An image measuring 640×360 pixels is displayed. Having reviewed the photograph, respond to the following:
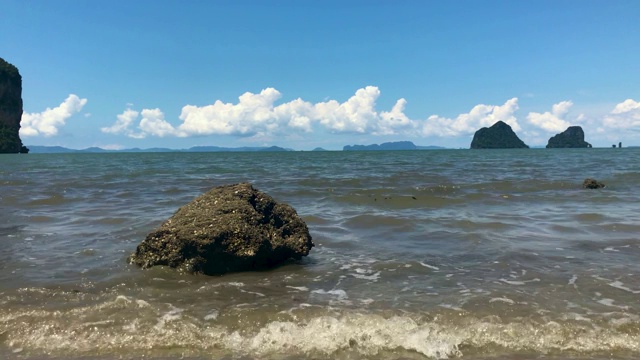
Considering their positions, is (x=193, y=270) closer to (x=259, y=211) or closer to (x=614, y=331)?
(x=259, y=211)

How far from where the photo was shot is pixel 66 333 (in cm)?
507

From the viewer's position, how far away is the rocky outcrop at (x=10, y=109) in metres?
140

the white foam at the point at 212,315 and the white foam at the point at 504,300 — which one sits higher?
the white foam at the point at 504,300

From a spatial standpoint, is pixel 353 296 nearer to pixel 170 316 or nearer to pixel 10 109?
pixel 170 316

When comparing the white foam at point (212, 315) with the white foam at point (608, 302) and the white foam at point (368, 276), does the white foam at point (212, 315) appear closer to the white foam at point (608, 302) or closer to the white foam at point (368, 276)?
the white foam at point (368, 276)

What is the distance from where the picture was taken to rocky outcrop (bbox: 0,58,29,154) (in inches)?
5497

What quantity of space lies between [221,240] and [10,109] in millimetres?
173394

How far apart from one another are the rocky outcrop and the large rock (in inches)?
6470

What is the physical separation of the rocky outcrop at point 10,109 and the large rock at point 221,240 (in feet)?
539

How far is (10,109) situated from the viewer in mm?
144375

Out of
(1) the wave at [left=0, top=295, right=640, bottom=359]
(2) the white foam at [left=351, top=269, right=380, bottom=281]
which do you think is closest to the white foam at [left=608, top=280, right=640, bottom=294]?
(1) the wave at [left=0, top=295, right=640, bottom=359]

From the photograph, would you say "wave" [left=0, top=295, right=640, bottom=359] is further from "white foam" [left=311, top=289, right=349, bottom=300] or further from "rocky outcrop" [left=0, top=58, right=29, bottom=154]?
"rocky outcrop" [left=0, top=58, right=29, bottom=154]

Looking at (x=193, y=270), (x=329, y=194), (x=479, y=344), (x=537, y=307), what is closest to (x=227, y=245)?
(x=193, y=270)

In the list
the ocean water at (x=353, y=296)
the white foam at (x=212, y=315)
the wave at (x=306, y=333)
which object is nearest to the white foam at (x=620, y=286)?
the ocean water at (x=353, y=296)
